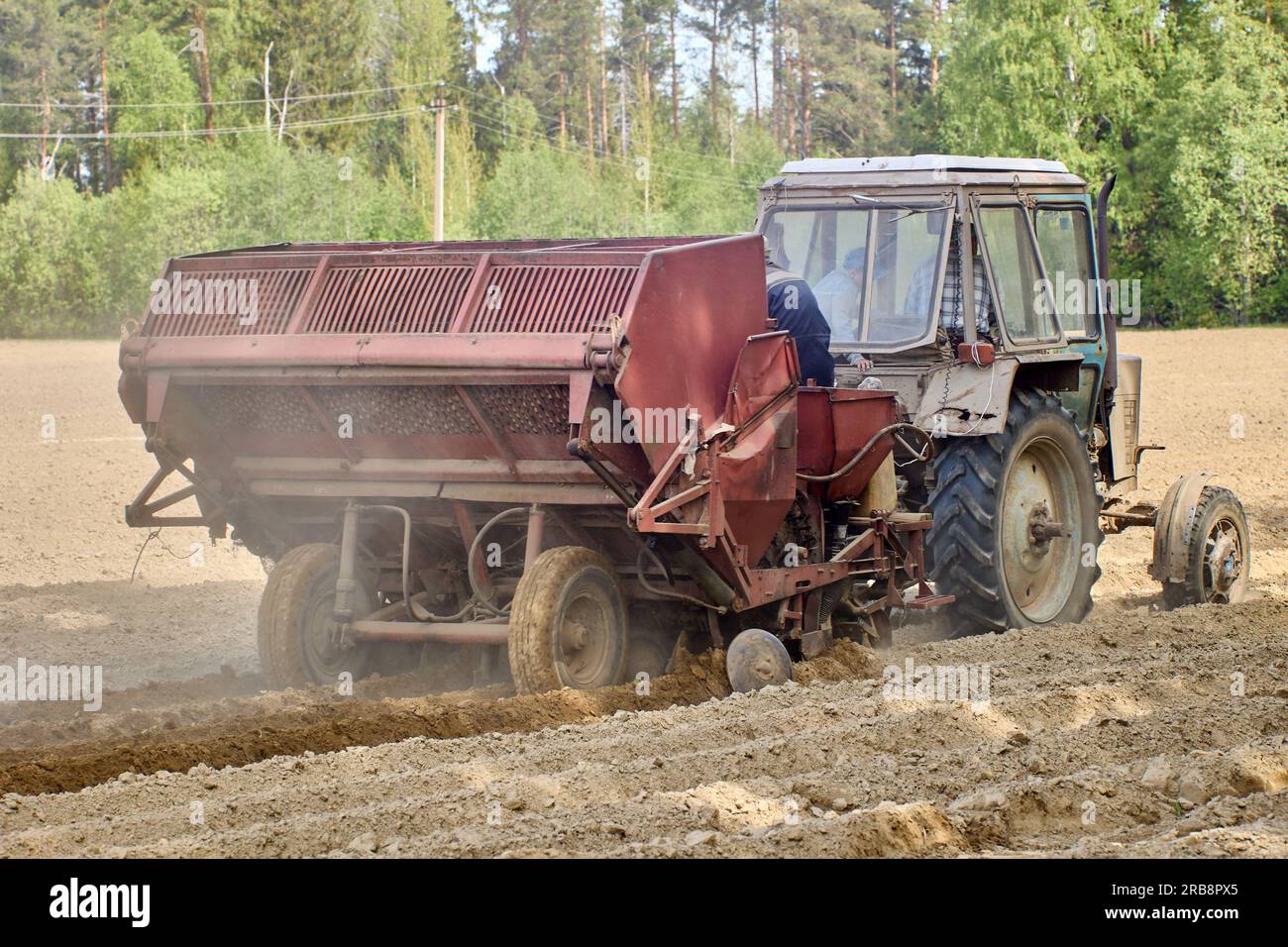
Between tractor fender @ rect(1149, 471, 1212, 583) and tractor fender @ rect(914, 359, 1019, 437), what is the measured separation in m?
1.74

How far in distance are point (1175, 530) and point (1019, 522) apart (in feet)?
3.86

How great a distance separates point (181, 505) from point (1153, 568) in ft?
32.0

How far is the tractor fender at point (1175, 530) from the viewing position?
10109 millimetres

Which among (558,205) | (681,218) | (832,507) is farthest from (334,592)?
(681,218)

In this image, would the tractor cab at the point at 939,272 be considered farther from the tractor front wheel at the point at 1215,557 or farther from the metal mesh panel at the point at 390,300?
the metal mesh panel at the point at 390,300

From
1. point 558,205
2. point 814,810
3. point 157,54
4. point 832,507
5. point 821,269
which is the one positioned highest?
point 157,54

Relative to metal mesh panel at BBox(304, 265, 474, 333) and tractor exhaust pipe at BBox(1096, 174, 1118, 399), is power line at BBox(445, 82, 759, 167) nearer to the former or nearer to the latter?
tractor exhaust pipe at BBox(1096, 174, 1118, 399)

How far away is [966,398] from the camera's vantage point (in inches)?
350

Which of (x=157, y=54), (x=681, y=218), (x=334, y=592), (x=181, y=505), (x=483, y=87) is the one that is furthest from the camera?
(x=483, y=87)

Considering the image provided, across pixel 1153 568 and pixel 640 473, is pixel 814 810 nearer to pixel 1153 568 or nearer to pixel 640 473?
pixel 640 473
